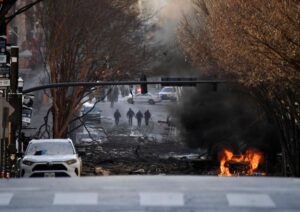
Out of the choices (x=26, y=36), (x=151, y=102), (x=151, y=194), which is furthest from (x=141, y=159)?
(x=151, y=194)

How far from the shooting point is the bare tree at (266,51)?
2608 cm

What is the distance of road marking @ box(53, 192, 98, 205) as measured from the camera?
3471mm

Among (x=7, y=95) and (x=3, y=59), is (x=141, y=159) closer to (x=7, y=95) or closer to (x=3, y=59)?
(x=7, y=95)

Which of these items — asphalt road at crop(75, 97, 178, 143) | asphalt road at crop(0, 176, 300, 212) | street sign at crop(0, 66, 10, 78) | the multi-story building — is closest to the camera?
asphalt road at crop(0, 176, 300, 212)

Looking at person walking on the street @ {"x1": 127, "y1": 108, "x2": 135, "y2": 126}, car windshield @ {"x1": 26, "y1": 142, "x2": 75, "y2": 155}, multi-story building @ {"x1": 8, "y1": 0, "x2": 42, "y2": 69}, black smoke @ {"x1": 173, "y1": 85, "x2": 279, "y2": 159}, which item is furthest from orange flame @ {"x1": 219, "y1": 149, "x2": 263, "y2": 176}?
person walking on the street @ {"x1": 127, "y1": 108, "x2": 135, "y2": 126}

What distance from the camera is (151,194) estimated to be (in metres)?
3.54

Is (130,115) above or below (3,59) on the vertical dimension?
below

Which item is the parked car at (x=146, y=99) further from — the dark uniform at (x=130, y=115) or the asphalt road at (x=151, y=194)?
the asphalt road at (x=151, y=194)

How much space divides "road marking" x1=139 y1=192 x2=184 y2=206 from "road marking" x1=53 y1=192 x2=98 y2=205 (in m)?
0.19

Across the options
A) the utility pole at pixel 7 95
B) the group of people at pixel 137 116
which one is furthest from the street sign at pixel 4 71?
the group of people at pixel 137 116

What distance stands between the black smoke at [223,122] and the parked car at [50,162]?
23.1 m

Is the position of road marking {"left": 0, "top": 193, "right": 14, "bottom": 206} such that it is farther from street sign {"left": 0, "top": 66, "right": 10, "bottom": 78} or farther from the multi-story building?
the multi-story building

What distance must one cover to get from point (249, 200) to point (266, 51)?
951 inches

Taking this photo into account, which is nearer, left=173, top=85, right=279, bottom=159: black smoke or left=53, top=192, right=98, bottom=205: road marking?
left=53, top=192, right=98, bottom=205: road marking
